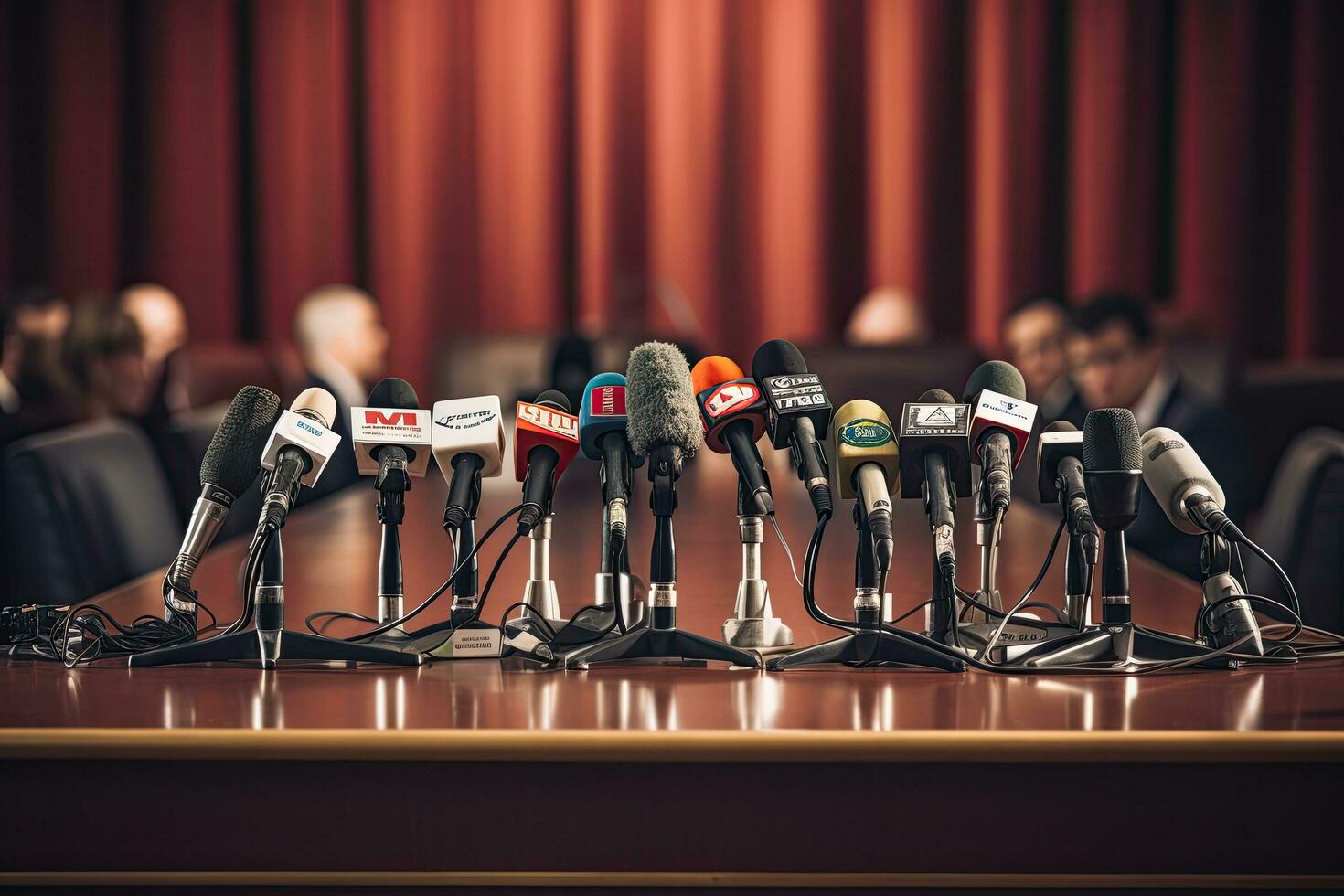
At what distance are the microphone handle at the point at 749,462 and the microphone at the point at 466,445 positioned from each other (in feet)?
0.61

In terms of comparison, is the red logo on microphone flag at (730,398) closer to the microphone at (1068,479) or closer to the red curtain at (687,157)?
the microphone at (1068,479)

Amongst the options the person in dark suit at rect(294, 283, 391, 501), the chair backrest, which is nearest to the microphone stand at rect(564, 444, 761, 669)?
the chair backrest

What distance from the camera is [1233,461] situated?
7.16 ft

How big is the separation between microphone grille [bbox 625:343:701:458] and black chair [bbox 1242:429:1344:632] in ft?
3.13

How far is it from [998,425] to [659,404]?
268 millimetres

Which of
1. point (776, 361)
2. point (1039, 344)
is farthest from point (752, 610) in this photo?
point (1039, 344)

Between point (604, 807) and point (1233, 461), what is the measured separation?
1.64 meters

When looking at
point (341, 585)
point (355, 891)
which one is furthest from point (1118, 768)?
point (341, 585)

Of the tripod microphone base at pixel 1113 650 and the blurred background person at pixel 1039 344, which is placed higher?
the blurred background person at pixel 1039 344

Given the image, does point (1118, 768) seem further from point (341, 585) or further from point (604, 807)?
point (341, 585)

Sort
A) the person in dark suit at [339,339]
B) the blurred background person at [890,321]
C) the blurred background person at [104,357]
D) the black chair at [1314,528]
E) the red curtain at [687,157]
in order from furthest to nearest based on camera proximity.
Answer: the red curtain at [687,157]
the blurred background person at [890,321]
the person in dark suit at [339,339]
the blurred background person at [104,357]
the black chair at [1314,528]

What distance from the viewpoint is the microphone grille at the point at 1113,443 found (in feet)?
3.36

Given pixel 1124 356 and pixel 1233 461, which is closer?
pixel 1233 461

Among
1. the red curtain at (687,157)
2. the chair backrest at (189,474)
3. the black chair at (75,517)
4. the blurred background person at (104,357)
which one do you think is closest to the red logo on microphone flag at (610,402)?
the black chair at (75,517)
